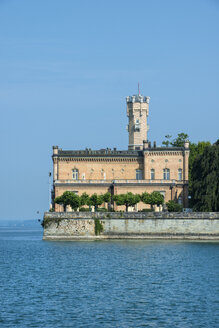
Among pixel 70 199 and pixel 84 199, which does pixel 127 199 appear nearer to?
pixel 84 199

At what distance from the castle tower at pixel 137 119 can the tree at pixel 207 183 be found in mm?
27231

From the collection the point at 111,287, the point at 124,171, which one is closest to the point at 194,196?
the point at 124,171

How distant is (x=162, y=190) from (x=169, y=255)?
28114 mm

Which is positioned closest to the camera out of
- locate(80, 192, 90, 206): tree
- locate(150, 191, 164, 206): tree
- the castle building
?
locate(80, 192, 90, 206): tree

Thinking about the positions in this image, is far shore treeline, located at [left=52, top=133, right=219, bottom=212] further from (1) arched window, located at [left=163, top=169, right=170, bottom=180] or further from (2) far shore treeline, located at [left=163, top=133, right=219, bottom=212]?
(1) arched window, located at [left=163, top=169, right=170, bottom=180]

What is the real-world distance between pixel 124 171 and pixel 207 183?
56.7 ft

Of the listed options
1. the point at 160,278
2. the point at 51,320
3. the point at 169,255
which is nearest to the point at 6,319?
the point at 51,320

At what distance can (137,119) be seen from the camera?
99.2 meters

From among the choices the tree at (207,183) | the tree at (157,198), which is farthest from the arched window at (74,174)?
the tree at (207,183)

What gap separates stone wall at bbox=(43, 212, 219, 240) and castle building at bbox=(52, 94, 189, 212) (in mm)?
12684

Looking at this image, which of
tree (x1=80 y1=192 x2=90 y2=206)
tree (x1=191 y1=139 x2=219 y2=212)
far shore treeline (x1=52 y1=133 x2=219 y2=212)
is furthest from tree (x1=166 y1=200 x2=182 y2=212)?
tree (x1=80 y1=192 x2=90 y2=206)

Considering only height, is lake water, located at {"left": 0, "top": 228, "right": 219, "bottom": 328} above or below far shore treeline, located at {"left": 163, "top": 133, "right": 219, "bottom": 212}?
below

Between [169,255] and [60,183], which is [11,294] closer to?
[169,255]

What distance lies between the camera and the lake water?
29938mm
